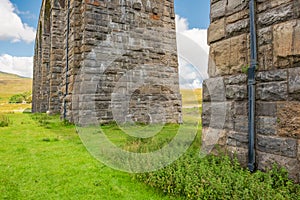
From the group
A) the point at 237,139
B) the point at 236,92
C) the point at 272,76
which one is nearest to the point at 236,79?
the point at 236,92

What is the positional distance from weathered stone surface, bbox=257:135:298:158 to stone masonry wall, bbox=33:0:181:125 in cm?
656

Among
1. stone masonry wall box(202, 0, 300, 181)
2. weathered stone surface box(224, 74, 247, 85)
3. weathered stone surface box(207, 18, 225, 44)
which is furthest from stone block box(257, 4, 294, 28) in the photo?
weathered stone surface box(224, 74, 247, 85)

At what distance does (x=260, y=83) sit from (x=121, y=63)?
6.92 meters

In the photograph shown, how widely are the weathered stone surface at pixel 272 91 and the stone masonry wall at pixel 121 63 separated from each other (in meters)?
6.54

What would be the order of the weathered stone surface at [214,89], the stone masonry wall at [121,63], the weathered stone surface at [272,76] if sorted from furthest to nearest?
1. the stone masonry wall at [121,63]
2. the weathered stone surface at [214,89]
3. the weathered stone surface at [272,76]

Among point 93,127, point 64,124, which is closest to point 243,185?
point 93,127

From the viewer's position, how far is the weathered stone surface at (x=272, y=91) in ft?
9.80

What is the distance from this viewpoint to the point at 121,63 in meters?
9.49

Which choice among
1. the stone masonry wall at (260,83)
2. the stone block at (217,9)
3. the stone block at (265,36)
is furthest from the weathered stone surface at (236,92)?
the stone block at (217,9)

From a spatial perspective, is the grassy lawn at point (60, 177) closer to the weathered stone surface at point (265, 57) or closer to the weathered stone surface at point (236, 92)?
the weathered stone surface at point (236, 92)

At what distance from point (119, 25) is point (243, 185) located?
8.33 meters

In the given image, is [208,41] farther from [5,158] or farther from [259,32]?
[5,158]

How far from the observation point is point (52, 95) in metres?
15.0

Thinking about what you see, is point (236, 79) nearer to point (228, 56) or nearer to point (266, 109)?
point (228, 56)
